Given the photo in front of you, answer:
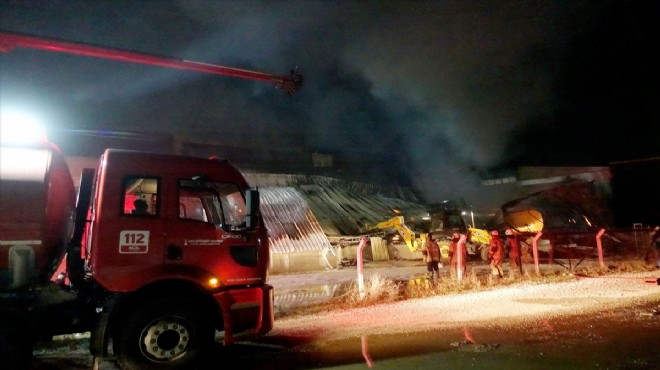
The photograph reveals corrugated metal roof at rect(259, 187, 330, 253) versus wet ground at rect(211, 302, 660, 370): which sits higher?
corrugated metal roof at rect(259, 187, 330, 253)

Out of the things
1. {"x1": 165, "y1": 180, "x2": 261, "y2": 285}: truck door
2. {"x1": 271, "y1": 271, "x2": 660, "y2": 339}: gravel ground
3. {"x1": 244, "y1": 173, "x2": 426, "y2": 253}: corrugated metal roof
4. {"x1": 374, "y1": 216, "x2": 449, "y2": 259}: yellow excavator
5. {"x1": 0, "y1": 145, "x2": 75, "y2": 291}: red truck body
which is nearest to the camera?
{"x1": 0, "y1": 145, "x2": 75, "y2": 291}: red truck body

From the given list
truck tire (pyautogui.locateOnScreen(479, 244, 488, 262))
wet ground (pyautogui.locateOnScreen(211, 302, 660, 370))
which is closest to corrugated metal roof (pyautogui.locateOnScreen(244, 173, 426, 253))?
truck tire (pyautogui.locateOnScreen(479, 244, 488, 262))

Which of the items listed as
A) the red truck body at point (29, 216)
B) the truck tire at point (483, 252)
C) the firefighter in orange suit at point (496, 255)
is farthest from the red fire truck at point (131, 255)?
the truck tire at point (483, 252)

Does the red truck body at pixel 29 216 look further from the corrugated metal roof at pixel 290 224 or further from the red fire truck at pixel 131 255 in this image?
the corrugated metal roof at pixel 290 224

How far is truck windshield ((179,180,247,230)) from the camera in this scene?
523cm

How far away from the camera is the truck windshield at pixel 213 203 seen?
17.2 feet

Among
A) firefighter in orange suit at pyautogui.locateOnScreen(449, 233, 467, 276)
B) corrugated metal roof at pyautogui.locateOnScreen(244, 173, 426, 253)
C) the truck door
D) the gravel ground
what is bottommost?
the gravel ground

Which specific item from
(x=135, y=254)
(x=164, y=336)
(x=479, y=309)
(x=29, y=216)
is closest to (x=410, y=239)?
(x=479, y=309)

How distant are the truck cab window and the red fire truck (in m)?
0.01

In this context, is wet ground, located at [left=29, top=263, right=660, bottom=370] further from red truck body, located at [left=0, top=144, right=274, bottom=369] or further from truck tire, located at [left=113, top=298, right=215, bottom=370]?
red truck body, located at [left=0, top=144, right=274, bottom=369]

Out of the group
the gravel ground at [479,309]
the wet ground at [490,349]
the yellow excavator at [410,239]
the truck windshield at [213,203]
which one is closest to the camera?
the wet ground at [490,349]

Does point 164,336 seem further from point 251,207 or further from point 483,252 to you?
point 483,252

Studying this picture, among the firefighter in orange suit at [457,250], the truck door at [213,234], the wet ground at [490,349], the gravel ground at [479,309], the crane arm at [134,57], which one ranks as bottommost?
the wet ground at [490,349]

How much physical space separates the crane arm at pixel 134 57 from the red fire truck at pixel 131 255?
4.02 meters
